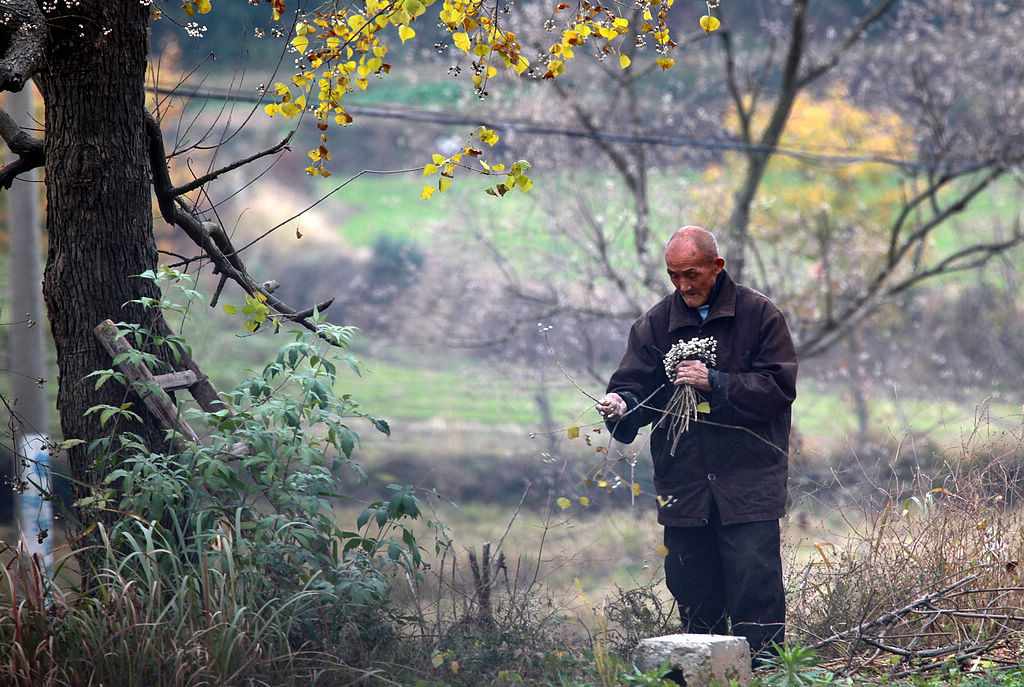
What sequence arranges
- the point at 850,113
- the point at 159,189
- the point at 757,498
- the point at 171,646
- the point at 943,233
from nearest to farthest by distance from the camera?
the point at 171,646 < the point at 757,498 < the point at 159,189 < the point at 850,113 < the point at 943,233

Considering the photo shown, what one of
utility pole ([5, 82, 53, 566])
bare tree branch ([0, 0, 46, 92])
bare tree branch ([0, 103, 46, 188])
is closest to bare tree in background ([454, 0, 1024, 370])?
utility pole ([5, 82, 53, 566])

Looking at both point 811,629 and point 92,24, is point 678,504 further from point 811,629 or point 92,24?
point 92,24

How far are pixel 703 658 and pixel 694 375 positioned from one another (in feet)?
3.79

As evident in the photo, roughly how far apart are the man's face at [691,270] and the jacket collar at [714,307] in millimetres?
37

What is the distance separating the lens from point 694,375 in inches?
161

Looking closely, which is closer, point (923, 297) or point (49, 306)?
point (49, 306)

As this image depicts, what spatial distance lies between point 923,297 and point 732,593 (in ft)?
55.0

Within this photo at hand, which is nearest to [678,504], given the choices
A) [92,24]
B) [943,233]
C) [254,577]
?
[254,577]

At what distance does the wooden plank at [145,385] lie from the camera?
4.05m

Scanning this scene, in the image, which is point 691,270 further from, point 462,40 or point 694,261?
point 462,40

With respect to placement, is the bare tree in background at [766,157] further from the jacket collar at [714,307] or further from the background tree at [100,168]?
the background tree at [100,168]

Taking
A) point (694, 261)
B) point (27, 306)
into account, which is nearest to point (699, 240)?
point (694, 261)

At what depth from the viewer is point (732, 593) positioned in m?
4.18

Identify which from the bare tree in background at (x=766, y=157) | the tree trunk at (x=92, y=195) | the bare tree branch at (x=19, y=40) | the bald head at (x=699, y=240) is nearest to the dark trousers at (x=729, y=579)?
the bald head at (x=699, y=240)
